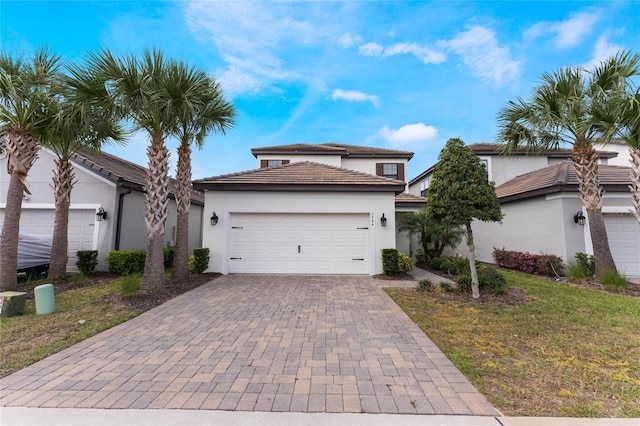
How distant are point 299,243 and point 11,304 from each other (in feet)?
24.3

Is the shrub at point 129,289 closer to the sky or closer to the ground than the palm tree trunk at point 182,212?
closer to the ground

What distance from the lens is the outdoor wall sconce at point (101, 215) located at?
34.7 ft

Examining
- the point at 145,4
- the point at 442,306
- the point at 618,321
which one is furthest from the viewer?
the point at 145,4

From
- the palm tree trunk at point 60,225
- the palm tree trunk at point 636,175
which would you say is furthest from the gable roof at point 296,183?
the palm tree trunk at point 636,175

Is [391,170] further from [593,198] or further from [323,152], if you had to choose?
[593,198]

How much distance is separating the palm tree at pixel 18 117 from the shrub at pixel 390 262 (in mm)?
10705

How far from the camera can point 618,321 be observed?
5387 mm

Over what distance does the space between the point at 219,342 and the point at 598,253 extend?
452 inches

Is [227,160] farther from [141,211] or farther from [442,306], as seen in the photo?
[442,306]

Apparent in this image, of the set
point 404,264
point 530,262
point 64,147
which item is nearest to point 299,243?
point 404,264

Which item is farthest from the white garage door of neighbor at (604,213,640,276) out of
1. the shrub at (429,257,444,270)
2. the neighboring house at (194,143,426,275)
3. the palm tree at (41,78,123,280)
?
the palm tree at (41,78,123,280)

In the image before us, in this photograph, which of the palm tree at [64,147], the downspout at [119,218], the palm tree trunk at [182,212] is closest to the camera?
the palm tree at [64,147]

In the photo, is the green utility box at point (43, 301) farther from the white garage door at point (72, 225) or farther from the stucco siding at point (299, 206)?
the white garage door at point (72, 225)

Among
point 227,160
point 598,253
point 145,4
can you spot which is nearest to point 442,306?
point 598,253
